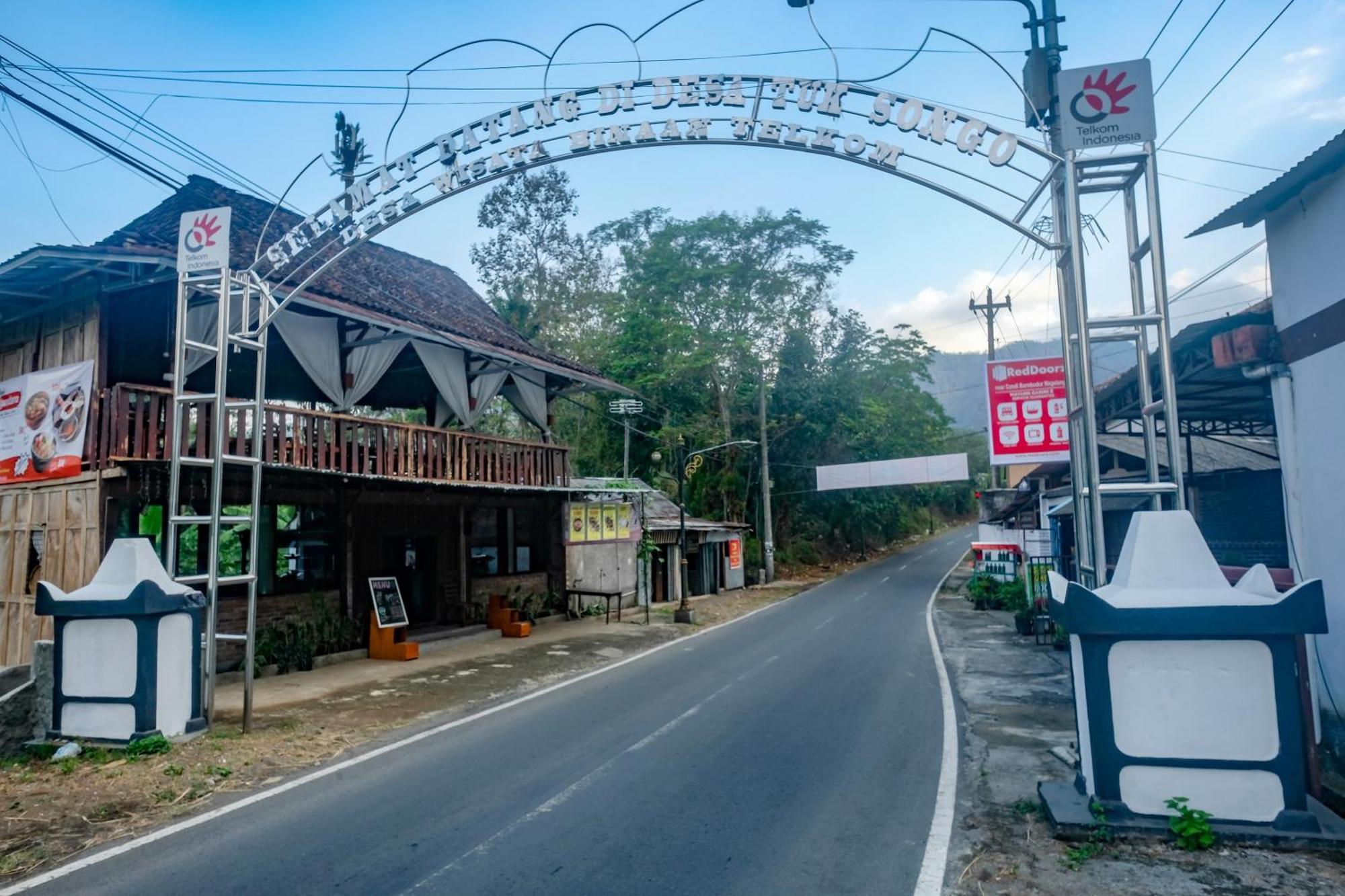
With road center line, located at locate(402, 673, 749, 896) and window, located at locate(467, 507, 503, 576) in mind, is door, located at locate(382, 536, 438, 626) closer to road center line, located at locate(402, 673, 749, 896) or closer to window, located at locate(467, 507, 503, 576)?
window, located at locate(467, 507, 503, 576)

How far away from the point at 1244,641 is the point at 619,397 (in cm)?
3264

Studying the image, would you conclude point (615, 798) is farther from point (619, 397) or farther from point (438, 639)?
point (619, 397)

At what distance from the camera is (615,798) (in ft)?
20.9

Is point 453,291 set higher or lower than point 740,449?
higher

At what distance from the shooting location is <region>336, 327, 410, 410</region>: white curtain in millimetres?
14648

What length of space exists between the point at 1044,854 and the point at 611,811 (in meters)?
2.88

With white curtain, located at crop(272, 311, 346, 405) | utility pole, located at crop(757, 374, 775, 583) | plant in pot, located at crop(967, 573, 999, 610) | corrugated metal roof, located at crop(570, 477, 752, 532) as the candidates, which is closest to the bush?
plant in pot, located at crop(967, 573, 999, 610)

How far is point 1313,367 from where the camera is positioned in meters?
7.42

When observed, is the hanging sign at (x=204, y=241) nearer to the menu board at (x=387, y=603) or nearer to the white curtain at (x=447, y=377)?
the white curtain at (x=447, y=377)

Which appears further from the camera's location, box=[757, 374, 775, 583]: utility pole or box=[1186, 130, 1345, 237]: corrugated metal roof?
box=[757, 374, 775, 583]: utility pole

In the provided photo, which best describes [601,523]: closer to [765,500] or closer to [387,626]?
[387,626]

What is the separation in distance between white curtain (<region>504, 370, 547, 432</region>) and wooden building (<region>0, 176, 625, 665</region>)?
0.22ft

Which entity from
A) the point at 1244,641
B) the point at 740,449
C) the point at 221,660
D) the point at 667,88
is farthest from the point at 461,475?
the point at 740,449

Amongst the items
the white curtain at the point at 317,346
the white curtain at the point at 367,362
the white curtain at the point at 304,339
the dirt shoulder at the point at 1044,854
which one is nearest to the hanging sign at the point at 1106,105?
the dirt shoulder at the point at 1044,854
